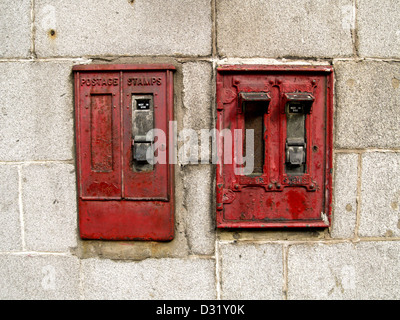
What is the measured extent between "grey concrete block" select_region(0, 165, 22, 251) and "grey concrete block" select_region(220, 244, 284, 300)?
1.44m

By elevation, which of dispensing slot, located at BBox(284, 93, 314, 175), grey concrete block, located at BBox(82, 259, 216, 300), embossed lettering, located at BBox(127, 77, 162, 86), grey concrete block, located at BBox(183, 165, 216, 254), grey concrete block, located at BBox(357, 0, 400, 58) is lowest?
grey concrete block, located at BBox(82, 259, 216, 300)

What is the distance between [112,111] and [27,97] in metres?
0.63

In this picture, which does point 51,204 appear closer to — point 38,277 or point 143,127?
point 38,277

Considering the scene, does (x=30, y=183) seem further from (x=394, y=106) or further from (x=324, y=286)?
(x=394, y=106)

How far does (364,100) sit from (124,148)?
5.35 ft

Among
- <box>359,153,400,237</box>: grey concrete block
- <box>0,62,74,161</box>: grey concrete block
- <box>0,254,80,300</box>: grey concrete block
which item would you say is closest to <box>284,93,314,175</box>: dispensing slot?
<box>359,153,400,237</box>: grey concrete block

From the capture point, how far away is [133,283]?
5.92 feet

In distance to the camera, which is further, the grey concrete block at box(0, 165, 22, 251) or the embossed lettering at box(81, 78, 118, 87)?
the grey concrete block at box(0, 165, 22, 251)

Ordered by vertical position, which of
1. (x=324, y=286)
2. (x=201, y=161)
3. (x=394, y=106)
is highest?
(x=394, y=106)

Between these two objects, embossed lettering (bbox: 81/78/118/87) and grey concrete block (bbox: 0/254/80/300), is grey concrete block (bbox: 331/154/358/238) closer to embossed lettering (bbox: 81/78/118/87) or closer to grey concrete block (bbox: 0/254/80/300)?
embossed lettering (bbox: 81/78/118/87)

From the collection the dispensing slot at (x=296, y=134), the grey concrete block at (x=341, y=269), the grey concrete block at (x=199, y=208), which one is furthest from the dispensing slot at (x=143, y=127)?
the grey concrete block at (x=341, y=269)

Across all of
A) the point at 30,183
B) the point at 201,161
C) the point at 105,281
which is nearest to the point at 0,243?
the point at 30,183

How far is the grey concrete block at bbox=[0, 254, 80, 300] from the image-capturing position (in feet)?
5.98

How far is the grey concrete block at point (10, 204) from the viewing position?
181 cm
